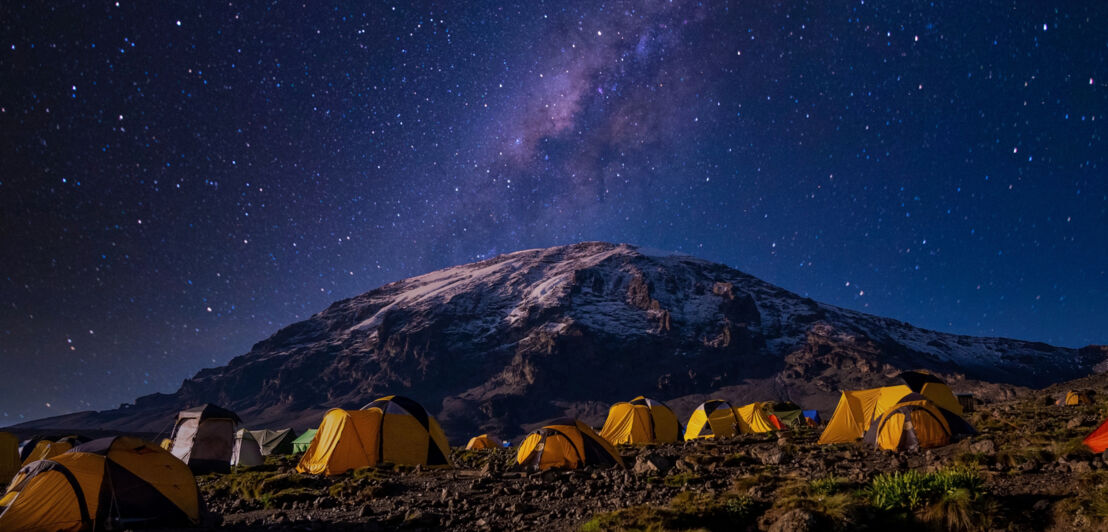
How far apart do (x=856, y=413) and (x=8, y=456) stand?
3685cm

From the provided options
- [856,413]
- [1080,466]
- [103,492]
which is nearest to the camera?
[103,492]

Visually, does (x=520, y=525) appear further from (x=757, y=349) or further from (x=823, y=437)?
(x=757, y=349)

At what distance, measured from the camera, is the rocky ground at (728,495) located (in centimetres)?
843

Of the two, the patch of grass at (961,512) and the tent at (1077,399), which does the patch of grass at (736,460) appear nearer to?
the patch of grass at (961,512)

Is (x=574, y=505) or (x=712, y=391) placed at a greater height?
(x=574, y=505)

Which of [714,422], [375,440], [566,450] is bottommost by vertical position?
[714,422]

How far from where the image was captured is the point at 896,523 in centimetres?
860

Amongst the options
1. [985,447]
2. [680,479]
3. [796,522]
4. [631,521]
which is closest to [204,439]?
[680,479]

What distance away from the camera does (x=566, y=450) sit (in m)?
16.9

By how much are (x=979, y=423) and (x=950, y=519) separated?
70.9 ft

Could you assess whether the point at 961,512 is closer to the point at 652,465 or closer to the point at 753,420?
the point at 652,465

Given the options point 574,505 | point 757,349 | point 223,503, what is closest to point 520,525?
point 574,505

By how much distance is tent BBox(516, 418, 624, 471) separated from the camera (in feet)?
54.7

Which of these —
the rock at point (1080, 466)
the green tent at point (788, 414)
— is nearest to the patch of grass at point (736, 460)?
the rock at point (1080, 466)
